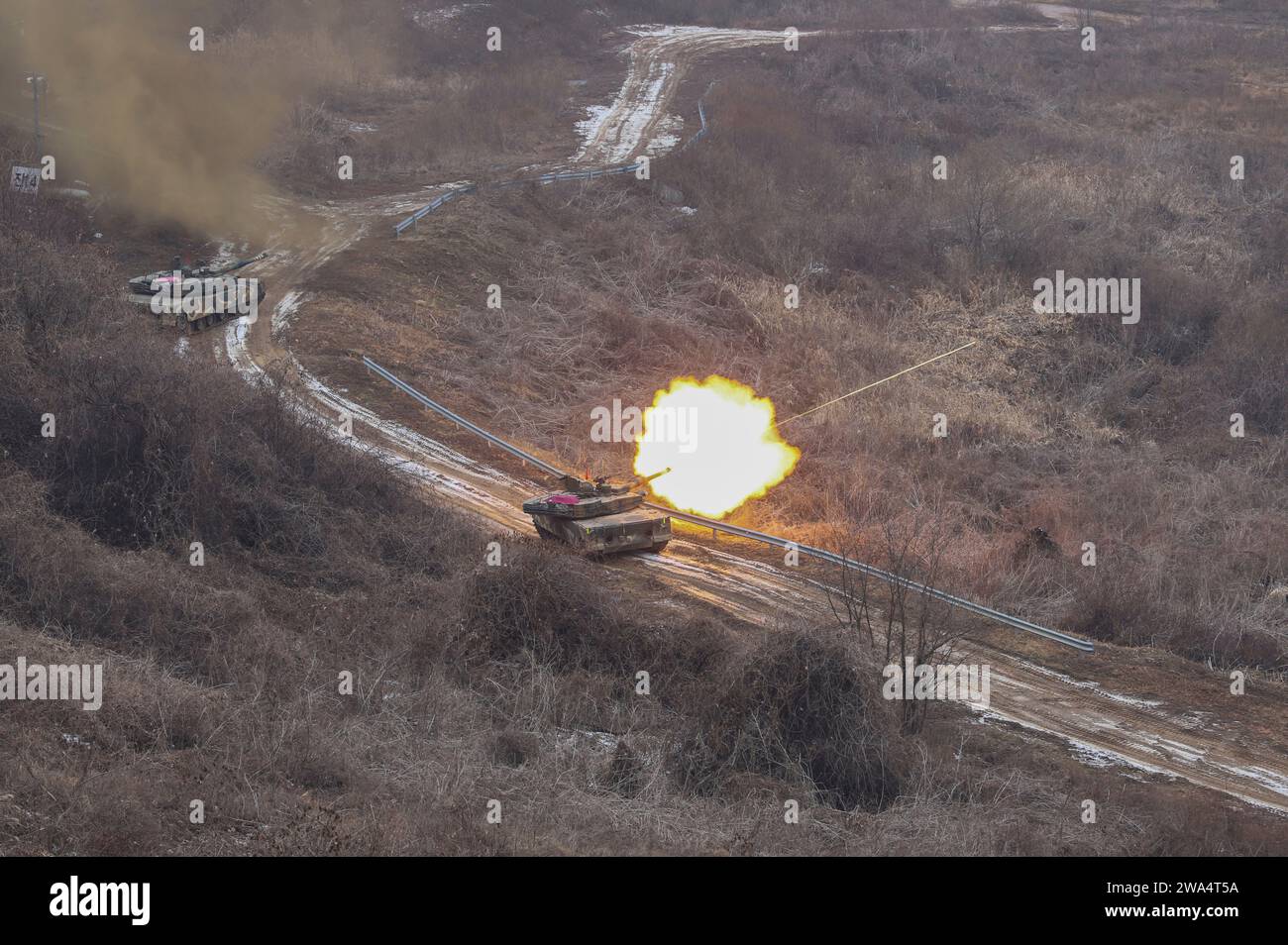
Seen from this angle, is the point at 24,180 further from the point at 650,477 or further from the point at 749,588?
the point at 749,588

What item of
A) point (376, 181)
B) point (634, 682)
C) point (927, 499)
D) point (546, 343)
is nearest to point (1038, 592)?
point (927, 499)

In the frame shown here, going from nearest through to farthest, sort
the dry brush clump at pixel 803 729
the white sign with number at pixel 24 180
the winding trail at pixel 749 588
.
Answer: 1. the dry brush clump at pixel 803 729
2. the winding trail at pixel 749 588
3. the white sign with number at pixel 24 180

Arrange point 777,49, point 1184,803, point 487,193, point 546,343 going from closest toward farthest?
point 1184,803 < point 546,343 < point 487,193 < point 777,49

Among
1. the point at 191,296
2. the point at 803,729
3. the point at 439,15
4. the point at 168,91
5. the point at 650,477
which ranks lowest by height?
the point at 803,729

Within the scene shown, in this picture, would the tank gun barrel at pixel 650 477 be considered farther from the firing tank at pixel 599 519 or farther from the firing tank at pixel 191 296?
the firing tank at pixel 191 296

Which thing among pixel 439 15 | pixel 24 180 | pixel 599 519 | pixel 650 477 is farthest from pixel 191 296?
pixel 439 15

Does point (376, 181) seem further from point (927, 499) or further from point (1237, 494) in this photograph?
point (1237, 494)

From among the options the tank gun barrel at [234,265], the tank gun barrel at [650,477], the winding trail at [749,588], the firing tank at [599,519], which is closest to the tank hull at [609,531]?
the firing tank at [599,519]
